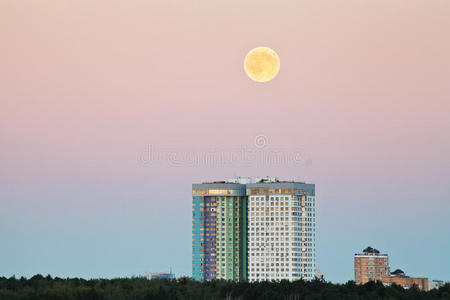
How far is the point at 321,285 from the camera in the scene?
77.4 meters

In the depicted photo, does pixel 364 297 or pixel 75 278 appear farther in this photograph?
pixel 75 278

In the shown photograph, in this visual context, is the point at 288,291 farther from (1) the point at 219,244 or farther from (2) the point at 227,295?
(1) the point at 219,244

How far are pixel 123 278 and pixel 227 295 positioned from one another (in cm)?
1040

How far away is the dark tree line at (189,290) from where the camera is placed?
195 feet

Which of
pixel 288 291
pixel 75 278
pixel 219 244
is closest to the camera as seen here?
pixel 288 291

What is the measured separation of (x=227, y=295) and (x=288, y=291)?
566 centimetres

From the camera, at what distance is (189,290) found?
67375mm

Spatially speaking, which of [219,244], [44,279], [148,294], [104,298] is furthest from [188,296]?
[219,244]

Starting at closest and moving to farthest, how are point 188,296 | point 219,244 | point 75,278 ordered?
point 188,296 → point 75,278 → point 219,244

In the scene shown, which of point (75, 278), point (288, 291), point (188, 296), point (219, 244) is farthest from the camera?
point (219, 244)

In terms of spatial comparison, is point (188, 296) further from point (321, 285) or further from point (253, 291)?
point (321, 285)

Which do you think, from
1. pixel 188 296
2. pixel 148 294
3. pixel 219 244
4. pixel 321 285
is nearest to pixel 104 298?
pixel 148 294

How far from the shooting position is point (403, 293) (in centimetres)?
6844

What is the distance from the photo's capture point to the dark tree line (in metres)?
59.4
